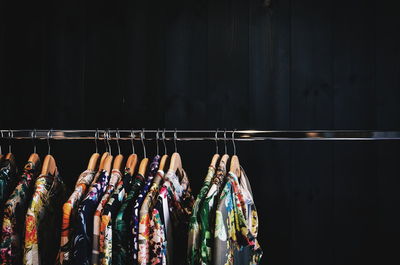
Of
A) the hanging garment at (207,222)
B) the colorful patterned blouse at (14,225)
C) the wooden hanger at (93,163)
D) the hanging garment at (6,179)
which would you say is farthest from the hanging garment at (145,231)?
the hanging garment at (6,179)

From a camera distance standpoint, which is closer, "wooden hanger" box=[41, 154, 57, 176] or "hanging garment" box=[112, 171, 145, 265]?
"hanging garment" box=[112, 171, 145, 265]

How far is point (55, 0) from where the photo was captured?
145 cm

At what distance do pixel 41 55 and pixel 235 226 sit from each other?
3.52 feet

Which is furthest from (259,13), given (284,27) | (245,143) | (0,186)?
Result: (0,186)

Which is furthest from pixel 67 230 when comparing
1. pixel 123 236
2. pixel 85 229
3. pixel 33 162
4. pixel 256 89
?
pixel 256 89

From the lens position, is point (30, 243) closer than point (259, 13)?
Yes

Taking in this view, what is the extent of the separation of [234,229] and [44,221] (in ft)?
1.83

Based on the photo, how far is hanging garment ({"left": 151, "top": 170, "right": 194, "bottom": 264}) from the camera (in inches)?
35.7

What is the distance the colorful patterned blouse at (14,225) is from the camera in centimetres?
101

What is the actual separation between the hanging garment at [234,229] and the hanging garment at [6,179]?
69cm

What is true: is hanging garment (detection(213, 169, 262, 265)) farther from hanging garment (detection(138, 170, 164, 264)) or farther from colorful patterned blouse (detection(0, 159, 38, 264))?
colorful patterned blouse (detection(0, 159, 38, 264))

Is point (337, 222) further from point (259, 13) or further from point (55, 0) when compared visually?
point (55, 0)

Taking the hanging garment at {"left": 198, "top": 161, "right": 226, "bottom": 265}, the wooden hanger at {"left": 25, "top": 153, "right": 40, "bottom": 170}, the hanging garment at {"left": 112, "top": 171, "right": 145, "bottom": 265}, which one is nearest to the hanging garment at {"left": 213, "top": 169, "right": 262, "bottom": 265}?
the hanging garment at {"left": 198, "top": 161, "right": 226, "bottom": 265}

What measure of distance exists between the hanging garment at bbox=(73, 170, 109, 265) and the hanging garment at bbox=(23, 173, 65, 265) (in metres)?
0.13
